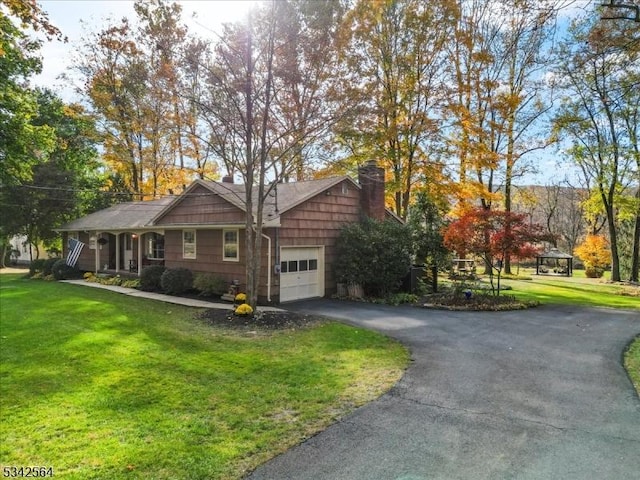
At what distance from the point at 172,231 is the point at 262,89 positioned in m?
8.72

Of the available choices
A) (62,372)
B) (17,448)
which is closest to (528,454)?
(17,448)

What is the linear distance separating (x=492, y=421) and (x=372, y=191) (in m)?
13.0

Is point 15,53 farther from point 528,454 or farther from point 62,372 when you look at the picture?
point 528,454

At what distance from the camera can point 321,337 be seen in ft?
29.6

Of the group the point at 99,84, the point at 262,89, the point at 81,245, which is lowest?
the point at 81,245

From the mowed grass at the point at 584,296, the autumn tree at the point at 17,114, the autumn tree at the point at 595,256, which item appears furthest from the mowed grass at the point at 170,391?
the autumn tree at the point at 595,256

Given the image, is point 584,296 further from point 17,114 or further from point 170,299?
point 17,114

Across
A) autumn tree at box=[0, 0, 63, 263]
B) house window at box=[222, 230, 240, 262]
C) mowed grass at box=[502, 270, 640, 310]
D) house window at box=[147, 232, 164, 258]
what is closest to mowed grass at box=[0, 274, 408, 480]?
house window at box=[222, 230, 240, 262]

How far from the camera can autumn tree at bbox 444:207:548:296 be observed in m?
13.2

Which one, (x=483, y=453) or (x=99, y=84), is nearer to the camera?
(x=483, y=453)

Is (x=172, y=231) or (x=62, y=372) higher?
(x=172, y=231)

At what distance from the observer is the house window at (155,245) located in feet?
64.4

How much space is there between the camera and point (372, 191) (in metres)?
17.0

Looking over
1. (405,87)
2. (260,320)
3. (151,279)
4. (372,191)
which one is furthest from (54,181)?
(405,87)
